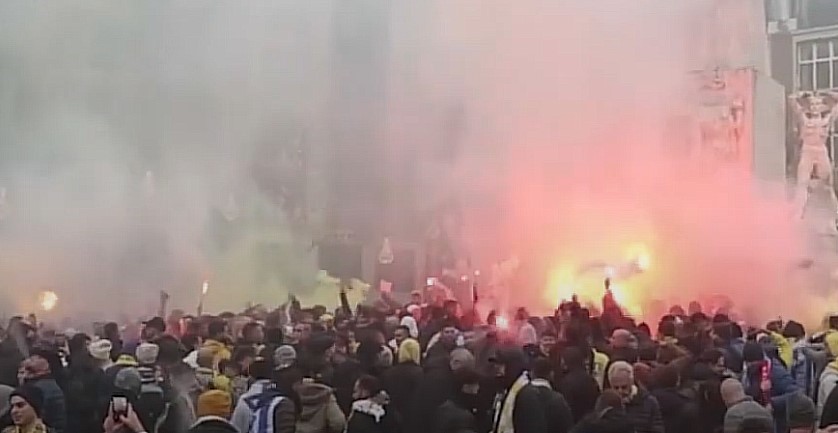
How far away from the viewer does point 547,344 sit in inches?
221

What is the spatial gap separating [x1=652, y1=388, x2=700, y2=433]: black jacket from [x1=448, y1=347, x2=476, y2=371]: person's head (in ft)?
2.63

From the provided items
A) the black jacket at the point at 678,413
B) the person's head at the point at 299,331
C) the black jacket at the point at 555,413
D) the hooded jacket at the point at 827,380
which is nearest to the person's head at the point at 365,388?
the black jacket at the point at 555,413

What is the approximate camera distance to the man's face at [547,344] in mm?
5302

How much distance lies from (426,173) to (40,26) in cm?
567

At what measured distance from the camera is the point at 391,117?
15.5 meters

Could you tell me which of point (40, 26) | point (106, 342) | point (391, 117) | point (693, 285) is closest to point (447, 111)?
point (391, 117)

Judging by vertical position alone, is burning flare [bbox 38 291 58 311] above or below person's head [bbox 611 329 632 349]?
below

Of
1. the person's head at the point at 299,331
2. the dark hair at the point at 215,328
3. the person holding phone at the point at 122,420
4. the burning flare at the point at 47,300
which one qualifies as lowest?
the burning flare at the point at 47,300

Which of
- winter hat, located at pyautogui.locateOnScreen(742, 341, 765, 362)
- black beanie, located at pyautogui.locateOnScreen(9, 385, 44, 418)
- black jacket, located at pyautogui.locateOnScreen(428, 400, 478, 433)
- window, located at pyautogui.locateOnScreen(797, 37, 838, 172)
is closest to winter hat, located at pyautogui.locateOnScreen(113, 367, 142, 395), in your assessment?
black beanie, located at pyautogui.locateOnScreen(9, 385, 44, 418)

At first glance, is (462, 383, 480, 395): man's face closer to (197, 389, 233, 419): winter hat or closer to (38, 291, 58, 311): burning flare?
(197, 389, 233, 419): winter hat

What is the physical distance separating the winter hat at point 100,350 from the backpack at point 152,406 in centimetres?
67

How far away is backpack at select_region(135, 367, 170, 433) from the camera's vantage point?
14.8 feet

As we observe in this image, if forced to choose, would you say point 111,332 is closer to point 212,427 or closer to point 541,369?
point 541,369

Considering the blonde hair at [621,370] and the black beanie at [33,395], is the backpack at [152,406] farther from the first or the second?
the blonde hair at [621,370]
